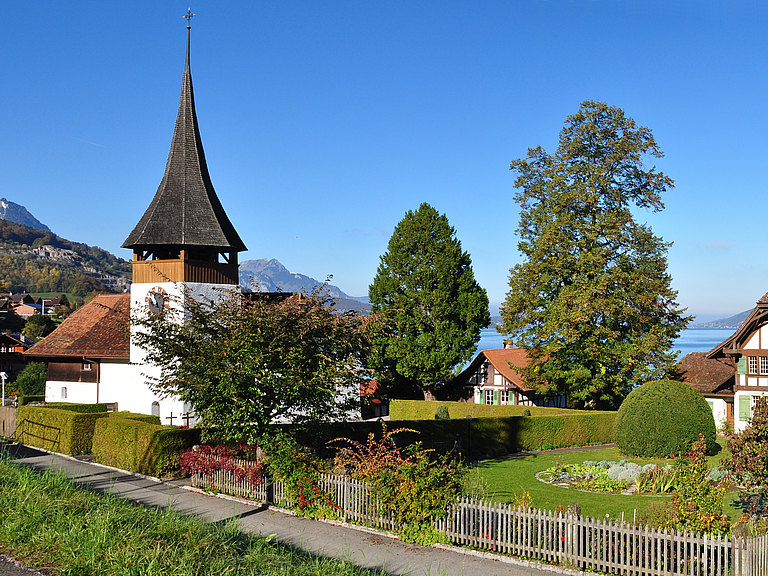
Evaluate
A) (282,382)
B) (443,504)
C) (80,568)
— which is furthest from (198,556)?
(282,382)

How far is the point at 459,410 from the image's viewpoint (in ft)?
141

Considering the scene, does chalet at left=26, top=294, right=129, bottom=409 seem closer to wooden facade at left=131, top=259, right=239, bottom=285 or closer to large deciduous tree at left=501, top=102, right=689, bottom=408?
wooden facade at left=131, top=259, right=239, bottom=285

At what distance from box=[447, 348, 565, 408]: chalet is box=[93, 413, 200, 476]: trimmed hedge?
2864cm

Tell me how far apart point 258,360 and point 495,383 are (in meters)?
34.5

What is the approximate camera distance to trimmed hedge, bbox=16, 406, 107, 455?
2681 cm

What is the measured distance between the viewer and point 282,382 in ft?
58.0

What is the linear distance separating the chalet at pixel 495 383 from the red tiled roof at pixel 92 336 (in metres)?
22.6

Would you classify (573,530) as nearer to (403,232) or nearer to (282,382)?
(282,382)

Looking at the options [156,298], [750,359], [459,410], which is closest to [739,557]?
[156,298]

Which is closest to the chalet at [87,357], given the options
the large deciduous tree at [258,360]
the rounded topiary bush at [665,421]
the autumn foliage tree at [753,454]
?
the large deciduous tree at [258,360]

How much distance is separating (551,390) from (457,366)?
31.6 ft

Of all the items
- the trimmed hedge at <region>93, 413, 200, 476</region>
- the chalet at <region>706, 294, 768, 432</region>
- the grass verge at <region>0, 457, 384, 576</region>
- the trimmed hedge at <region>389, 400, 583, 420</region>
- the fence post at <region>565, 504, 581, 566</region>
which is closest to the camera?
the grass verge at <region>0, 457, 384, 576</region>

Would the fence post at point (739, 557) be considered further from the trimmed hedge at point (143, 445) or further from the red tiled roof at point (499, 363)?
the red tiled roof at point (499, 363)

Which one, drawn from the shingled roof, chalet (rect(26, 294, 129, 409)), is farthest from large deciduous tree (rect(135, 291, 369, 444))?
chalet (rect(26, 294, 129, 409))
